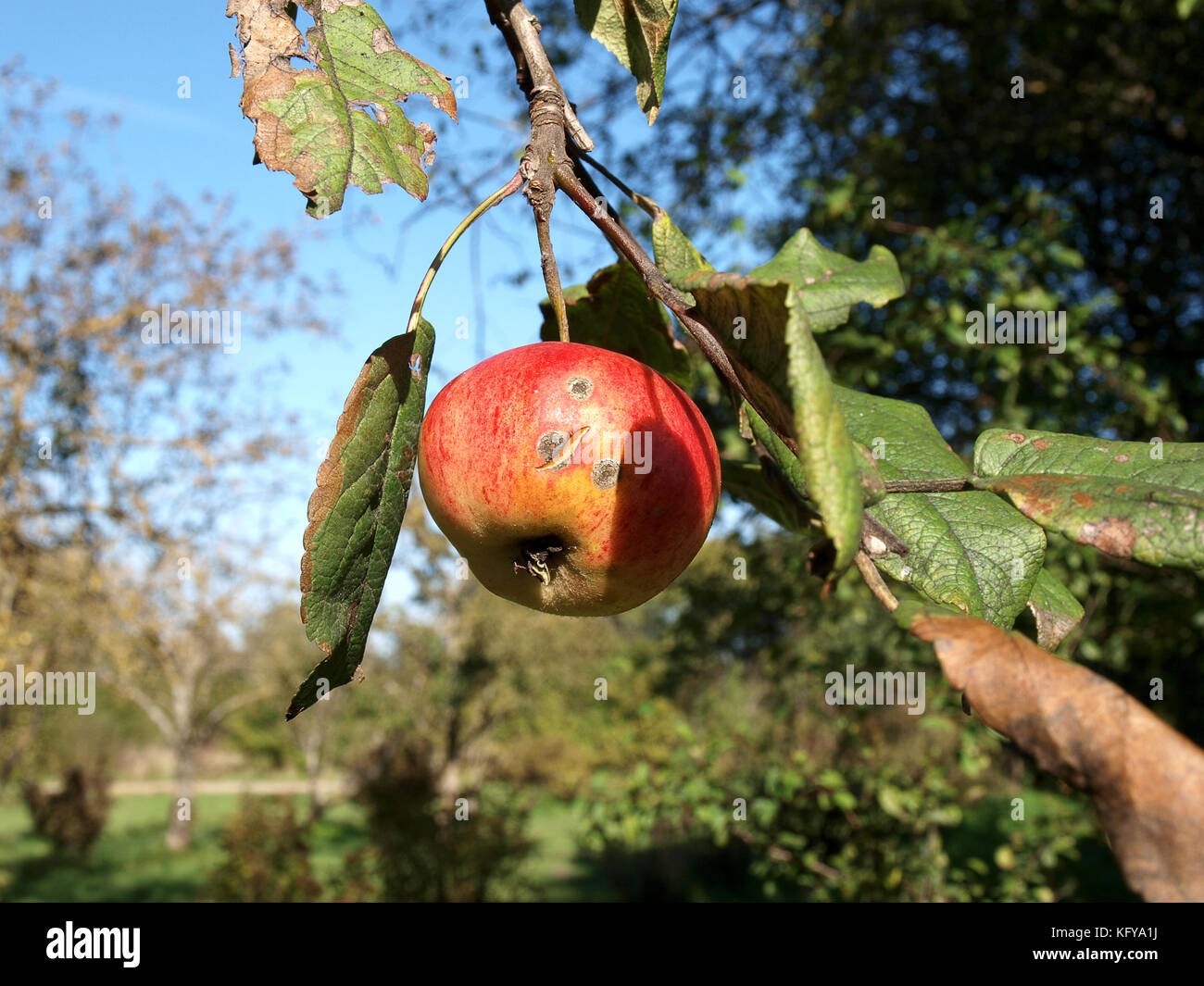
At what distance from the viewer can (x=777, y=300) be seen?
0.56 metres

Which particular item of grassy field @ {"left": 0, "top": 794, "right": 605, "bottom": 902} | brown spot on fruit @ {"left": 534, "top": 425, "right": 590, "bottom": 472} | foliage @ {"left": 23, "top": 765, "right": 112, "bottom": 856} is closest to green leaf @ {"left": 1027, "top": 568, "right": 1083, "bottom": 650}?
brown spot on fruit @ {"left": 534, "top": 425, "right": 590, "bottom": 472}

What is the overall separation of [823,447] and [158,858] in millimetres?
19375

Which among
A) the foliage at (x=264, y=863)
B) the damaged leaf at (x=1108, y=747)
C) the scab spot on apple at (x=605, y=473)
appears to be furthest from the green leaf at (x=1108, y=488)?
the foliage at (x=264, y=863)

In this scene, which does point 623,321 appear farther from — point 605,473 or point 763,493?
point 605,473

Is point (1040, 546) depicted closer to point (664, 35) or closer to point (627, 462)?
point (627, 462)

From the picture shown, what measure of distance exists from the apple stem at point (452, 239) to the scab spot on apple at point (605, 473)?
0.74ft

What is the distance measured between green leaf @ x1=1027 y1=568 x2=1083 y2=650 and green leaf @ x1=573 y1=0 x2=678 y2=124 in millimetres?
642

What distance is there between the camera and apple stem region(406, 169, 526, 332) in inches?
31.4

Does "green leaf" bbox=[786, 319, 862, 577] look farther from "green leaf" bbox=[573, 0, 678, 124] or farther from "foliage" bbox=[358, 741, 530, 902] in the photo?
"foliage" bbox=[358, 741, 530, 902]

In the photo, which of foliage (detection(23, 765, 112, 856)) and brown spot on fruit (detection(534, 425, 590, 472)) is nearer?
brown spot on fruit (detection(534, 425, 590, 472))

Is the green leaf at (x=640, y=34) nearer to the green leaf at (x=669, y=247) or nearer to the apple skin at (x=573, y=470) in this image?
the green leaf at (x=669, y=247)

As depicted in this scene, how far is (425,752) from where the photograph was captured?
12523 millimetres
